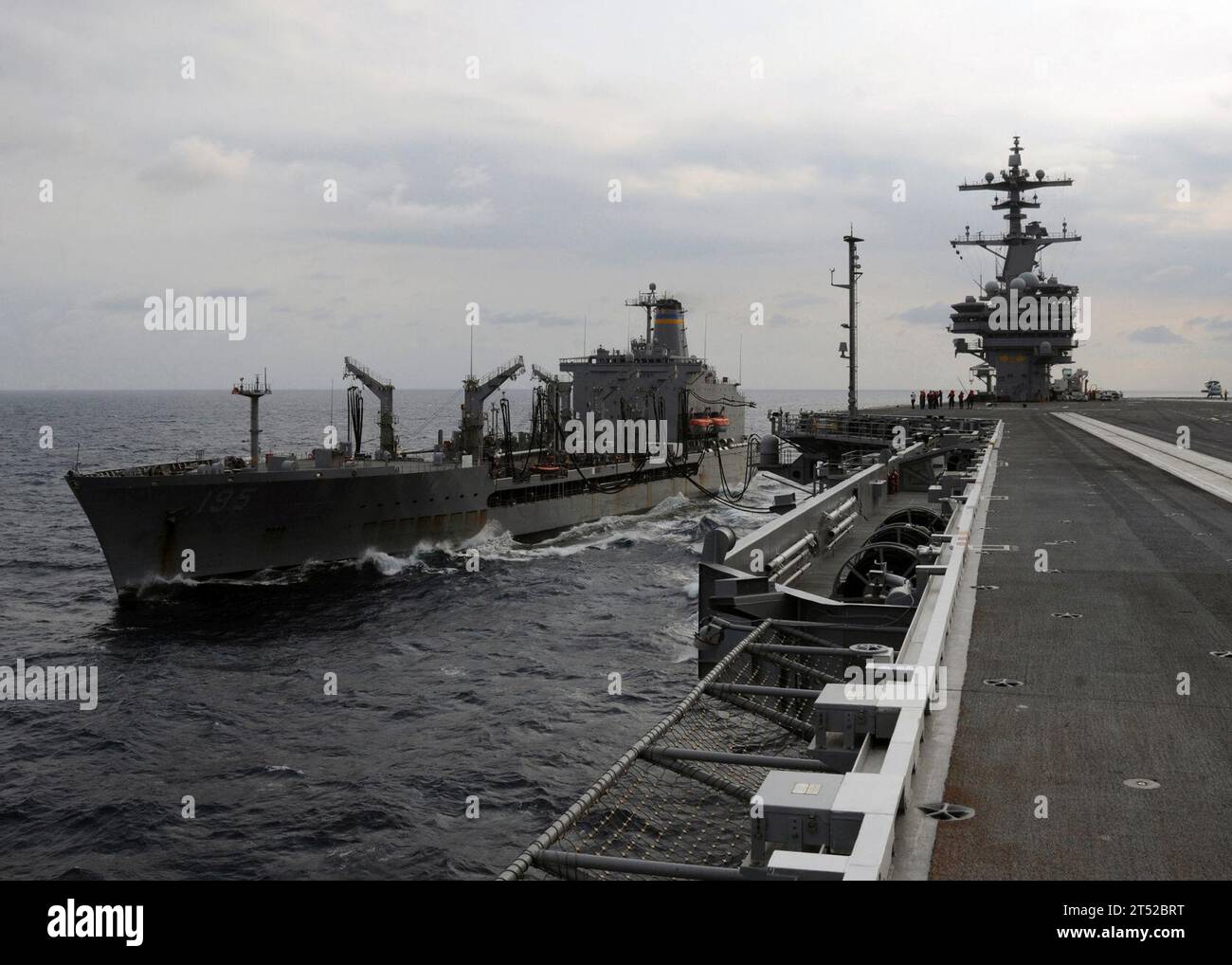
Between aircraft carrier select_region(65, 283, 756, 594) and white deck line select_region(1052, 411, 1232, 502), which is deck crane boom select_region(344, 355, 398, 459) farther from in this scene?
white deck line select_region(1052, 411, 1232, 502)

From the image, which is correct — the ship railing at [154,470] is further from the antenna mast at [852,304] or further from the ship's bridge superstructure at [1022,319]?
the ship's bridge superstructure at [1022,319]

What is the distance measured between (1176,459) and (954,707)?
968 inches

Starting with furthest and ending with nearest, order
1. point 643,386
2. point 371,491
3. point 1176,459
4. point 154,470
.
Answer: point 643,386 → point 371,491 → point 154,470 → point 1176,459

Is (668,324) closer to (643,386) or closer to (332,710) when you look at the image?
(643,386)

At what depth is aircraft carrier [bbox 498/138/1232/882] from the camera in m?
4.74

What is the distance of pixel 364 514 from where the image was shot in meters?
36.1

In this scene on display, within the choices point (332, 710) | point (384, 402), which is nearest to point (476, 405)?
point (384, 402)

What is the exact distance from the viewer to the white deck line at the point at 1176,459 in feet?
71.9

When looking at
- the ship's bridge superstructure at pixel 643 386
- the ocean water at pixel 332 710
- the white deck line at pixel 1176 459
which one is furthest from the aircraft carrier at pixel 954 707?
the ship's bridge superstructure at pixel 643 386

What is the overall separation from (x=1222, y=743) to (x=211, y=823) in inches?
546

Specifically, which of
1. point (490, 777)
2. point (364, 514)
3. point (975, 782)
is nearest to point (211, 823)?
point (490, 777)

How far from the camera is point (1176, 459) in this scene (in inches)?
1095

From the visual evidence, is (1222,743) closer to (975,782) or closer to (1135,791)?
(1135,791)
